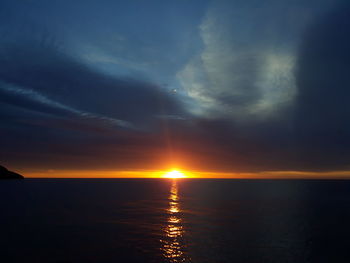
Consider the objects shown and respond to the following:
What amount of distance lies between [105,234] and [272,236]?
34415mm

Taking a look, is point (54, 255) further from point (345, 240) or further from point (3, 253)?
point (345, 240)

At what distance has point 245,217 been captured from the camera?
6888 centimetres

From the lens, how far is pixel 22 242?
4125 centimetres

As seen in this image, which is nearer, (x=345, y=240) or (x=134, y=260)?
(x=134, y=260)

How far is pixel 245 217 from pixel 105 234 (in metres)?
40.9

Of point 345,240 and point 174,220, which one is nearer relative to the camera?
point 345,240

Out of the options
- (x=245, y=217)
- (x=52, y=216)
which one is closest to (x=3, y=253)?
(x=52, y=216)

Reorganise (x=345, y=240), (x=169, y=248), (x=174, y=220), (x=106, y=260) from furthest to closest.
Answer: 1. (x=174, y=220)
2. (x=345, y=240)
3. (x=169, y=248)
4. (x=106, y=260)

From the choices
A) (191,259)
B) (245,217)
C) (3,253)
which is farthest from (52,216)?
(245,217)

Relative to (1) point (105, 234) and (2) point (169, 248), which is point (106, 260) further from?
(1) point (105, 234)

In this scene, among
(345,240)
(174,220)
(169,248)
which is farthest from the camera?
(174,220)

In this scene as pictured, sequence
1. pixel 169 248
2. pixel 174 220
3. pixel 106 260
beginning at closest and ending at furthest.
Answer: pixel 106 260, pixel 169 248, pixel 174 220

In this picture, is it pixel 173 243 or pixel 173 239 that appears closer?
pixel 173 243

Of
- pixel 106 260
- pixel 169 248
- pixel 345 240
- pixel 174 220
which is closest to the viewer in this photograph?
pixel 106 260
